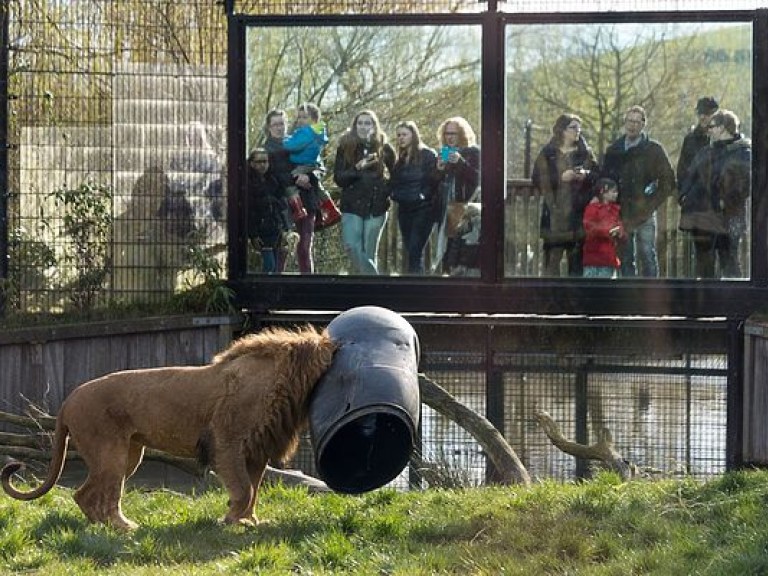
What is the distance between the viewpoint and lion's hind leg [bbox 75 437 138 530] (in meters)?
8.88

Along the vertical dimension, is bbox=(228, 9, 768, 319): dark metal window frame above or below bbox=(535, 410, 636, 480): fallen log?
above

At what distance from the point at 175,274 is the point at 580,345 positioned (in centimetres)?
406

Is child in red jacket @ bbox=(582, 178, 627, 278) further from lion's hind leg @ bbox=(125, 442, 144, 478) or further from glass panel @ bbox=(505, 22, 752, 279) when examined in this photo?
lion's hind leg @ bbox=(125, 442, 144, 478)

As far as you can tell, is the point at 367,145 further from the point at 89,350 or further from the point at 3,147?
the point at 3,147

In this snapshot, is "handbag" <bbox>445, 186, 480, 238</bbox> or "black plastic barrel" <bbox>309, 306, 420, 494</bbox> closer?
"black plastic barrel" <bbox>309, 306, 420, 494</bbox>

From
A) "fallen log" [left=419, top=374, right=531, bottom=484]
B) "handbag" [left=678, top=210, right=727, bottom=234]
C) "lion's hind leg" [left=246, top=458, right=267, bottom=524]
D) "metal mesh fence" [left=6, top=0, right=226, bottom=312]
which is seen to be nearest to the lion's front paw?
"lion's hind leg" [left=246, top=458, right=267, bottom=524]

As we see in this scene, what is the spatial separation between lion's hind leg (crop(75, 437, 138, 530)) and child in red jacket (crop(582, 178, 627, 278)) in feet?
21.4

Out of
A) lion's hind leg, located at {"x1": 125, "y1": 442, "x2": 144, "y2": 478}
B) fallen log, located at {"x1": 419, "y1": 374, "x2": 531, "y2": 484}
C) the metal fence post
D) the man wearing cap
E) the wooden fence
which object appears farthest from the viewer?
the metal fence post

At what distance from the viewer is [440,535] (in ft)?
26.9

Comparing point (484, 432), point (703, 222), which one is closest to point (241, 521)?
point (484, 432)

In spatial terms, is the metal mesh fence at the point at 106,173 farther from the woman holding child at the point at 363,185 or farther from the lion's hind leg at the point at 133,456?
the lion's hind leg at the point at 133,456

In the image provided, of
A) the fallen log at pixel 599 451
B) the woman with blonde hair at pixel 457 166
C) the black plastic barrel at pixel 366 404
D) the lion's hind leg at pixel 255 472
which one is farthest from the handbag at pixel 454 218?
the lion's hind leg at pixel 255 472

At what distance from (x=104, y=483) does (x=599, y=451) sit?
171 inches

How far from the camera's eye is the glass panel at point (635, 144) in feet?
46.6
